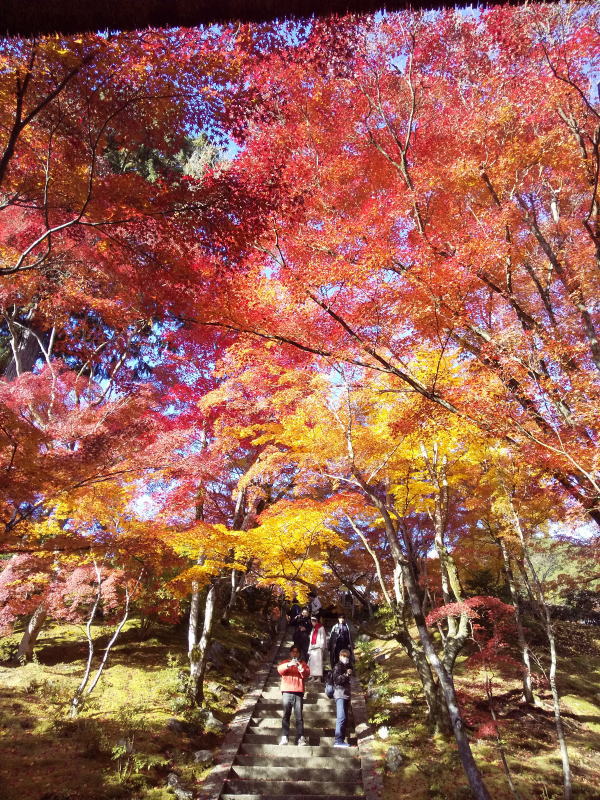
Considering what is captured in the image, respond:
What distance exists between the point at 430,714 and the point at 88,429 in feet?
30.9

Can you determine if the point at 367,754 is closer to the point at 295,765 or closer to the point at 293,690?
the point at 295,765

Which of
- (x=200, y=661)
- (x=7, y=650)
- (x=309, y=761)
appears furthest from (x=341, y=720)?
(x=7, y=650)

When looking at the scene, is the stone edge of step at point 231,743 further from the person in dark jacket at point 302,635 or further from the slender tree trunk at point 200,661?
the person in dark jacket at point 302,635

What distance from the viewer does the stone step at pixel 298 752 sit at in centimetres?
706

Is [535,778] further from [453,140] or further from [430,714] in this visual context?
[453,140]

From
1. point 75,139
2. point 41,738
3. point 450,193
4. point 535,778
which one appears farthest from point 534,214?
point 41,738

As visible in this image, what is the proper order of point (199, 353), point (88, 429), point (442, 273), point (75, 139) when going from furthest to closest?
point (199, 353)
point (88, 429)
point (442, 273)
point (75, 139)

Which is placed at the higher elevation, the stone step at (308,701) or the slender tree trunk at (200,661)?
the slender tree trunk at (200,661)

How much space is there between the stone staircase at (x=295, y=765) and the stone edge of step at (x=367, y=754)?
0.11 m

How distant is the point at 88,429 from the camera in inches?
379

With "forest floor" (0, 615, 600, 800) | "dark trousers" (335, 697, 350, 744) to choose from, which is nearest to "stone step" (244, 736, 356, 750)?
"dark trousers" (335, 697, 350, 744)

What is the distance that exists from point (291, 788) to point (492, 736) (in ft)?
14.0

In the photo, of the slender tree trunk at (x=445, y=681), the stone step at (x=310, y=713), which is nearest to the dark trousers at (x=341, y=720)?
the stone step at (x=310, y=713)

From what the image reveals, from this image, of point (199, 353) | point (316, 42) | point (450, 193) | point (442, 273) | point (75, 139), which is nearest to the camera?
point (75, 139)
